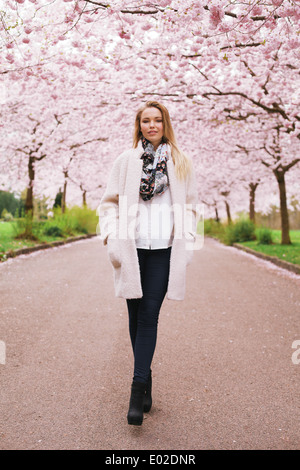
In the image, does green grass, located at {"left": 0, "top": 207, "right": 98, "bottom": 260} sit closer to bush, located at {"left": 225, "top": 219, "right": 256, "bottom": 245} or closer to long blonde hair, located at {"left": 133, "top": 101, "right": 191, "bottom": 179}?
bush, located at {"left": 225, "top": 219, "right": 256, "bottom": 245}

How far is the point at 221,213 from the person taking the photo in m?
57.5

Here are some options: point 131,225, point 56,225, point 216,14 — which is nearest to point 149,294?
point 131,225

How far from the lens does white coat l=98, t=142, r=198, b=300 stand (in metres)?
2.73

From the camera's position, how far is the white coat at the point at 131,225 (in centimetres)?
273

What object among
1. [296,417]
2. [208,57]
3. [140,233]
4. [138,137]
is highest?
[208,57]

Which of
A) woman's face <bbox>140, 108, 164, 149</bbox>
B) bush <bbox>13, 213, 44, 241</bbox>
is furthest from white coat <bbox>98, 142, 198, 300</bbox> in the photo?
bush <bbox>13, 213, 44, 241</bbox>

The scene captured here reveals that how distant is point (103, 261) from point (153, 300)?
9.40m

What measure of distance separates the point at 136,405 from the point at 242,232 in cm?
1935

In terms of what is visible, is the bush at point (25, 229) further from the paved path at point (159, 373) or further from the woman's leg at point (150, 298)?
the woman's leg at point (150, 298)

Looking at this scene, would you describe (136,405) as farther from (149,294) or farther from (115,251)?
(115,251)

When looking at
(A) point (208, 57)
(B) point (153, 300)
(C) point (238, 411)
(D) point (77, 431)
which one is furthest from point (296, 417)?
(A) point (208, 57)

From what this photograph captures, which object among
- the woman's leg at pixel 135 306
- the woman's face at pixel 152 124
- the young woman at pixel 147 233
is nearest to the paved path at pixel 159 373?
the young woman at pixel 147 233

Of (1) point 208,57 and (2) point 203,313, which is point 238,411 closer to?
(2) point 203,313

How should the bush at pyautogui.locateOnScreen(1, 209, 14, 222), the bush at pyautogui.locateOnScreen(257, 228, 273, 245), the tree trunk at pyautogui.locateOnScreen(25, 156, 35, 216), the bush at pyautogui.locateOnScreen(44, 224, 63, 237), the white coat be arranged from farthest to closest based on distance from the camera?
the bush at pyautogui.locateOnScreen(1, 209, 14, 222) < the bush at pyautogui.locateOnScreen(44, 224, 63, 237) < the bush at pyautogui.locateOnScreen(257, 228, 273, 245) < the tree trunk at pyautogui.locateOnScreen(25, 156, 35, 216) < the white coat
